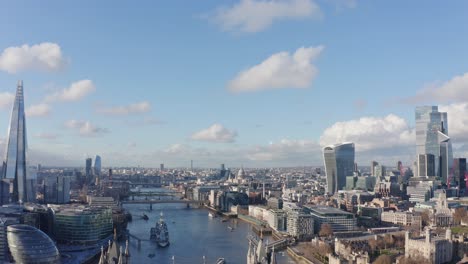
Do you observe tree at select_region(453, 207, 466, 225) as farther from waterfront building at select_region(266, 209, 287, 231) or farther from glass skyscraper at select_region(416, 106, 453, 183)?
glass skyscraper at select_region(416, 106, 453, 183)

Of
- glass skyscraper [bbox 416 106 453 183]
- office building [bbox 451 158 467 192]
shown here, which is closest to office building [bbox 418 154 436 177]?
glass skyscraper [bbox 416 106 453 183]

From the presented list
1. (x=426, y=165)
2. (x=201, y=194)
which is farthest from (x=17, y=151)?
(x=426, y=165)

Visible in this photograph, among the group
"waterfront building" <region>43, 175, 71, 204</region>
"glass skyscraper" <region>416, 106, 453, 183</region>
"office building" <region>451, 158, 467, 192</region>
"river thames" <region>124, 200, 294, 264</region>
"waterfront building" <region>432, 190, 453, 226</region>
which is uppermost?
"glass skyscraper" <region>416, 106, 453, 183</region>

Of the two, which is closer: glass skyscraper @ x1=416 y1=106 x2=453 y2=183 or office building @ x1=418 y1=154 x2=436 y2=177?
office building @ x1=418 y1=154 x2=436 y2=177

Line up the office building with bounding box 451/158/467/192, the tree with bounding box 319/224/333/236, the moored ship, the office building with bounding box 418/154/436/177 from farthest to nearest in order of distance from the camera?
1. the office building with bounding box 418/154/436/177
2. the office building with bounding box 451/158/467/192
3. the tree with bounding box 319/224/333/236
4. the moored ship

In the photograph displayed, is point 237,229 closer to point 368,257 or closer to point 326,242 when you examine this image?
point 326,242

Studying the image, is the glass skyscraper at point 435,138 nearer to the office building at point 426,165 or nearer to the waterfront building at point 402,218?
the office building at point 426,165

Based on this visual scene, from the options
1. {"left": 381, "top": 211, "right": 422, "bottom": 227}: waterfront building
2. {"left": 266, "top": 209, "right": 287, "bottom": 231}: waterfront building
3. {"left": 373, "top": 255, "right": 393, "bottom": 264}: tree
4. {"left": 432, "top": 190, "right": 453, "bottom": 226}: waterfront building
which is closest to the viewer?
{"left": 373, "top": 255, "right": 393, "bottom": 264}: tree

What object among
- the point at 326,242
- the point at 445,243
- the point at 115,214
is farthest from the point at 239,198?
the point at 445,243
